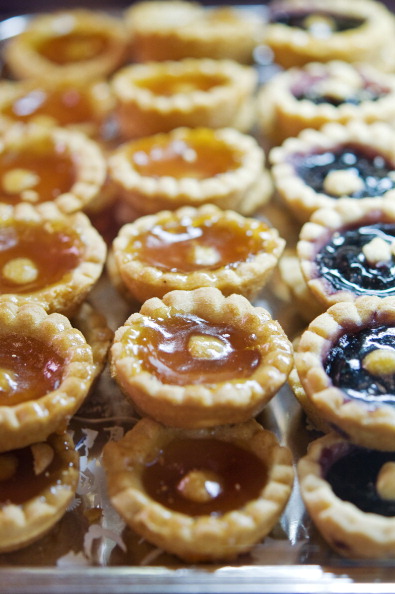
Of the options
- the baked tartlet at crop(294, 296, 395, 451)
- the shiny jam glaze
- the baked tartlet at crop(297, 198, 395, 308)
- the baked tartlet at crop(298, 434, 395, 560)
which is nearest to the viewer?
the baked tartlet at crop(298, 434, 395, 560)

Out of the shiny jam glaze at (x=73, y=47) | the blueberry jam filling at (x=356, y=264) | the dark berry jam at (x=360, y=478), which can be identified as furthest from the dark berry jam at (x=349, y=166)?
the shiny jam glaze at (x=73, y=47)

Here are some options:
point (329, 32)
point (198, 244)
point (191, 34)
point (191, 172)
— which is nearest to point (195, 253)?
point (198, 244)

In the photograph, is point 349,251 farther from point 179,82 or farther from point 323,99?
point 179,82

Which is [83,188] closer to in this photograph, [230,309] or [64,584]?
[230,309]

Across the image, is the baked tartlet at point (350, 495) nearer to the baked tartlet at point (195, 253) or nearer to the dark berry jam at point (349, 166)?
the baked tartlet at point (195, 253)

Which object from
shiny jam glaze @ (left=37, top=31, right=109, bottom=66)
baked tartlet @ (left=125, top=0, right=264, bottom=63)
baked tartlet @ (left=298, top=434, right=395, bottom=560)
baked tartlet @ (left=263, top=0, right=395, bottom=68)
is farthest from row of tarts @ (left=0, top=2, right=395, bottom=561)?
shiny jam glaze @ (left=37, top=31, right=109, bottom=66)

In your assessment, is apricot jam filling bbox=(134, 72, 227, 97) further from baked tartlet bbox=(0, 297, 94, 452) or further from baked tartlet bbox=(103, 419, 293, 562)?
baked tartlet bbox=(103, 419, 293, 562)

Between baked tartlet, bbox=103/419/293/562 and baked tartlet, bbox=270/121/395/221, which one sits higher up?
baked tartlet, bbox=270/121/395/221
